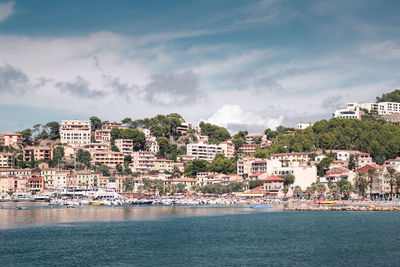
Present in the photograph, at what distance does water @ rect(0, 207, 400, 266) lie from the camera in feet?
144

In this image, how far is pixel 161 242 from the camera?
54125 mm

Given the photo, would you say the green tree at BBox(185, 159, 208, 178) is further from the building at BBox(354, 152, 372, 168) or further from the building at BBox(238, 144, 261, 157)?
the building at BBox(354, 152, 372, 168)

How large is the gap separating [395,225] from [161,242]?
32.0 metres

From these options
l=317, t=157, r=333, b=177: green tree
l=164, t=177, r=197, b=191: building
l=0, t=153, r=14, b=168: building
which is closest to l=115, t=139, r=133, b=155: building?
l=164, t=177, r=197, b=191: building

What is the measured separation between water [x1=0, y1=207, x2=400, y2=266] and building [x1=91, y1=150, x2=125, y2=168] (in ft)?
240

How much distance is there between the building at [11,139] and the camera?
162 m

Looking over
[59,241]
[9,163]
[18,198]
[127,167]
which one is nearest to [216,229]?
[59,241]

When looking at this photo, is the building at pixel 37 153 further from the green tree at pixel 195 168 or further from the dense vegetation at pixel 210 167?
the dense vegetation at pixel 210 167

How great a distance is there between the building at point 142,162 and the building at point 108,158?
4071mm

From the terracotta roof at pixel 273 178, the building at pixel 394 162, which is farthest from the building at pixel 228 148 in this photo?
the building at pixel 394 162

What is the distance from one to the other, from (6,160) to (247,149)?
74797 millimetres

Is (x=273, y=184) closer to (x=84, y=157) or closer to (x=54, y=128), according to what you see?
(x=84, y=157)

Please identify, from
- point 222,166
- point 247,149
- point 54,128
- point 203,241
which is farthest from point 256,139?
point 203,241

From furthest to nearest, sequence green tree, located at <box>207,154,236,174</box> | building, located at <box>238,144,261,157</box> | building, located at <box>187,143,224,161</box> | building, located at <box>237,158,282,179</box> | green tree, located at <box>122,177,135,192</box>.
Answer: building, located at <box>238,144,261,157</box> < building, located at <box>187,143,224,161</box> < green tree, located at <box>207,154,236,174</box> < green tree, located at <box>122,177,135,192</box> < building, located at <box>237,158,282,179</box>
